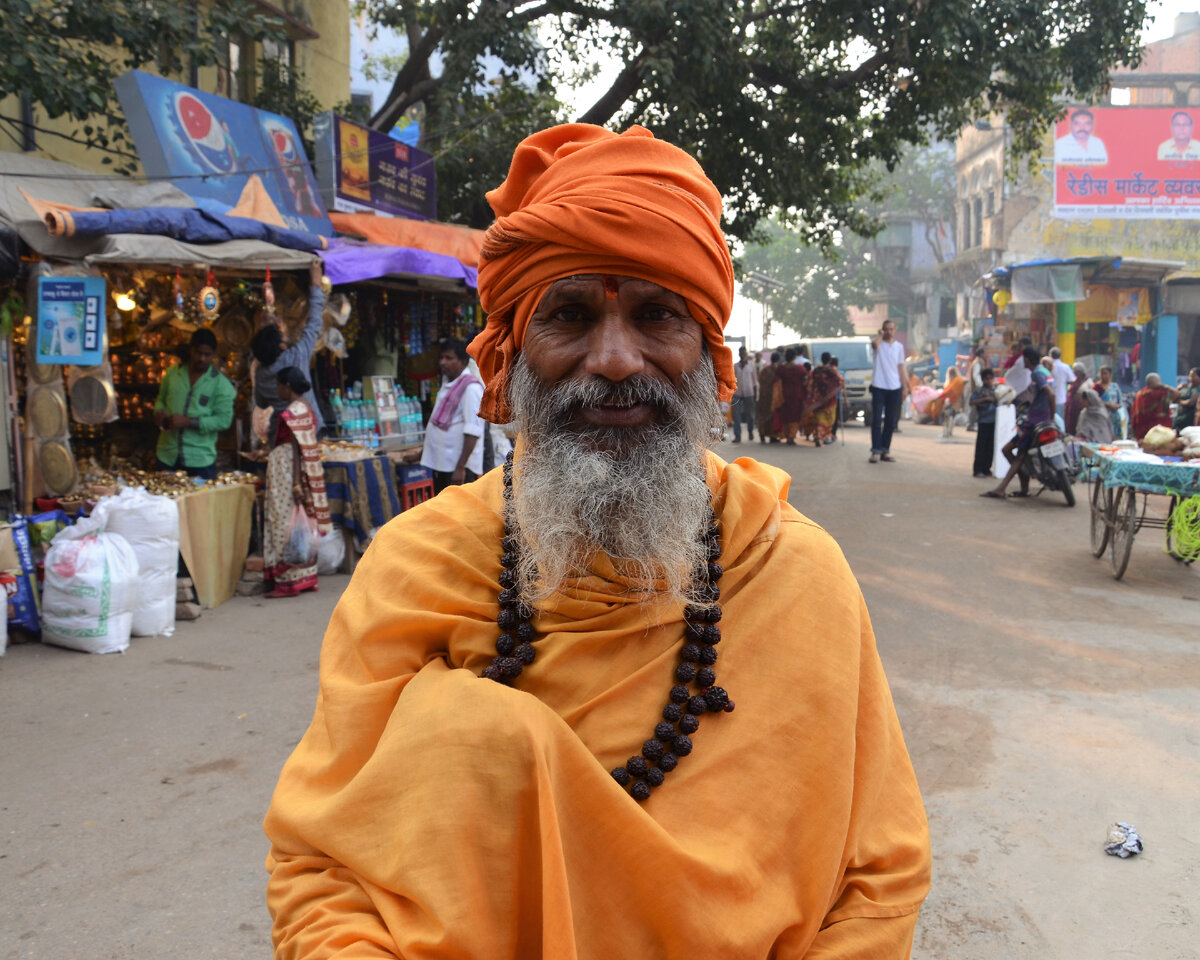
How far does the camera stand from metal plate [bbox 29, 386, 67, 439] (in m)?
6.21

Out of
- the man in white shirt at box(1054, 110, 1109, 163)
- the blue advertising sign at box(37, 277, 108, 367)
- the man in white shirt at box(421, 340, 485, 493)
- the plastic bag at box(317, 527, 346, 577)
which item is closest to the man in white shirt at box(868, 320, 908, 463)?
the man in white shirt at box(421, 340, 485, 493)

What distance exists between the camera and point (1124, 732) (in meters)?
4.27

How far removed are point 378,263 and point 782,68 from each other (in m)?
6.56

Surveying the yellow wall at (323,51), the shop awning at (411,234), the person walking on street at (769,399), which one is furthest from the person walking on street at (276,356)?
the person walking on street at (769,399)

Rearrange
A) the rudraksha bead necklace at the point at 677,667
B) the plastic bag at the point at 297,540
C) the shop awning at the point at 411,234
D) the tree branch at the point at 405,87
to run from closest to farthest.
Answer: the rudraksha bead necklace at the point at 677,667, the plastic bag at the point at 297,540, the shop awning at the point at 411,234, the tree branch at the point at 405,87

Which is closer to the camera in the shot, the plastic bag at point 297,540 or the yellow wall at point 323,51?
the plastic bag at point 297,540

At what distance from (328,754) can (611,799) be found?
0.48 metres

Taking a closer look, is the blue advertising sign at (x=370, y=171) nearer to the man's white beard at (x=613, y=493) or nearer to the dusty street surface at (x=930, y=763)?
the dusty street surface at (x=930, y=763)

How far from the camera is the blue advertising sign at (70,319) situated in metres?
5.85

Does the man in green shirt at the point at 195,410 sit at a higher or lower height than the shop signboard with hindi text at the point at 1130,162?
lower

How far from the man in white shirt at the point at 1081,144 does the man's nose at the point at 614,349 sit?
30958mm

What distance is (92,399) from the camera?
20.9 ft

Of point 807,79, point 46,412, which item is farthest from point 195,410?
point 807,79

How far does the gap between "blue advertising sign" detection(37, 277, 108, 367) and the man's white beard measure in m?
5.28
